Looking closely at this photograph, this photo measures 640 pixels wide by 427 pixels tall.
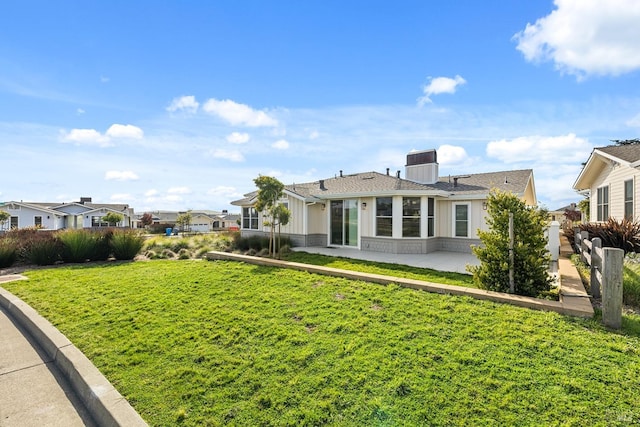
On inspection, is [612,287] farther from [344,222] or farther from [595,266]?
[344,222]

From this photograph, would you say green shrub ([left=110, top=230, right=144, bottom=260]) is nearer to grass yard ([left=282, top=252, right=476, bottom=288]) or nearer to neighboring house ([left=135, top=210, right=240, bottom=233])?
grass yard ([left=282, top=252, right=476, bottom=288])

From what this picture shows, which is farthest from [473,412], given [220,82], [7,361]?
[220,82]

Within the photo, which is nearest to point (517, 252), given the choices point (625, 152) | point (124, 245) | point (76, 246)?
point (625, 152)

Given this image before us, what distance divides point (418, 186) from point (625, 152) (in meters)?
7.26

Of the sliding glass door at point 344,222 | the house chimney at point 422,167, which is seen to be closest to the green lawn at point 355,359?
the sliding glass door at point 344,222

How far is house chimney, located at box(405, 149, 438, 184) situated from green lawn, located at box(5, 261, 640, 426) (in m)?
12.3

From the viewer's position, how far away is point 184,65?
39.4ft

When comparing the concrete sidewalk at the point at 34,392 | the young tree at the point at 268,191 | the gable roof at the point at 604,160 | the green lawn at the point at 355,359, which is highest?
the gable roof at the point at 604,160

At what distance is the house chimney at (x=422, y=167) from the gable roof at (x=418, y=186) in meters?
0.61

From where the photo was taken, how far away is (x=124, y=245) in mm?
11719

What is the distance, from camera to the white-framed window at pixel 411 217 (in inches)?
535

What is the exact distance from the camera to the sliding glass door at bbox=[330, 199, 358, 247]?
15109mm

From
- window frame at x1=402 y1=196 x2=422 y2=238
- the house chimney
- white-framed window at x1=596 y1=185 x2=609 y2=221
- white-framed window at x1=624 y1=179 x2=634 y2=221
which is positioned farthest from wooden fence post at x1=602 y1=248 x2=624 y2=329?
the house chimney

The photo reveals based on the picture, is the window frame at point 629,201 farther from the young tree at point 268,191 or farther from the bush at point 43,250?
the bush at point 43,250
